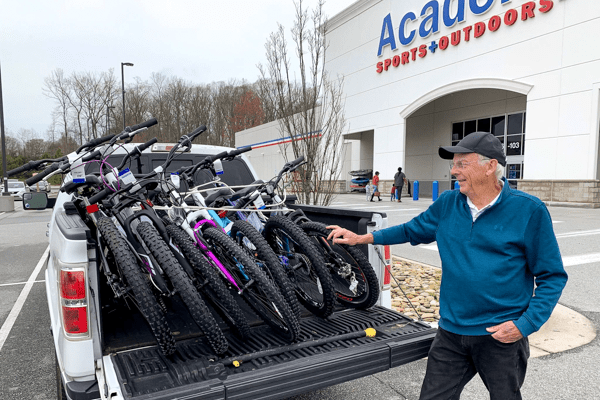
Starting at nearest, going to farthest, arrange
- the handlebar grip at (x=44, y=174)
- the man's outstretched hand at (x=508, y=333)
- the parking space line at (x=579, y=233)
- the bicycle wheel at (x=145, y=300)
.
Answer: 1. the man's outstretched hand at (x=508, y=333)
2. the bicycle wheel at (x=145, y=300)
3. the handlebar grip at (x=44, y=174)
4. the parking space line at (x=579, y=233)

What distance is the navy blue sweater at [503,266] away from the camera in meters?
1.88

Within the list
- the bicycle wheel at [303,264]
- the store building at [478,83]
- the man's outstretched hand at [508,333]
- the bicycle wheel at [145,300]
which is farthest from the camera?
the store building at [478,83]

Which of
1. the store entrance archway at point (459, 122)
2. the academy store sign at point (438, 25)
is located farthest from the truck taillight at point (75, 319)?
the academy store sign at point (438, 25)

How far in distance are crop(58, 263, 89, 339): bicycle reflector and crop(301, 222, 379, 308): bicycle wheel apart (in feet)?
5.60

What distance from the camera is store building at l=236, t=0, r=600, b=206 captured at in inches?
604

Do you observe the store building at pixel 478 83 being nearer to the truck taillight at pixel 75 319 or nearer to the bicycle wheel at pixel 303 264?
the bicycle wheel at pixel 303 264

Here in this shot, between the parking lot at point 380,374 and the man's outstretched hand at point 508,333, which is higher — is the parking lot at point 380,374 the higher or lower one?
the lower one

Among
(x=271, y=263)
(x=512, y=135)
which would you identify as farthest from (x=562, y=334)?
(x=512, y=135)

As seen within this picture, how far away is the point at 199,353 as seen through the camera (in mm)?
2461

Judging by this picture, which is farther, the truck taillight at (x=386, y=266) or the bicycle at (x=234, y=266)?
the truck taillight at (x=386, y=266)

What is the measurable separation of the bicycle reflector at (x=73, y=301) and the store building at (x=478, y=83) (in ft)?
43.1

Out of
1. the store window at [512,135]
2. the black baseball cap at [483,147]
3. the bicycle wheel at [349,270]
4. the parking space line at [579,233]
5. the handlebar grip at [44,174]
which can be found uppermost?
the store window at [512,135]

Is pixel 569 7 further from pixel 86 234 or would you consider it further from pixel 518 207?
pixel 86 234

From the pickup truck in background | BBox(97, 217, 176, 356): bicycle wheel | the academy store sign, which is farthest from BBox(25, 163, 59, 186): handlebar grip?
the academy store sign
